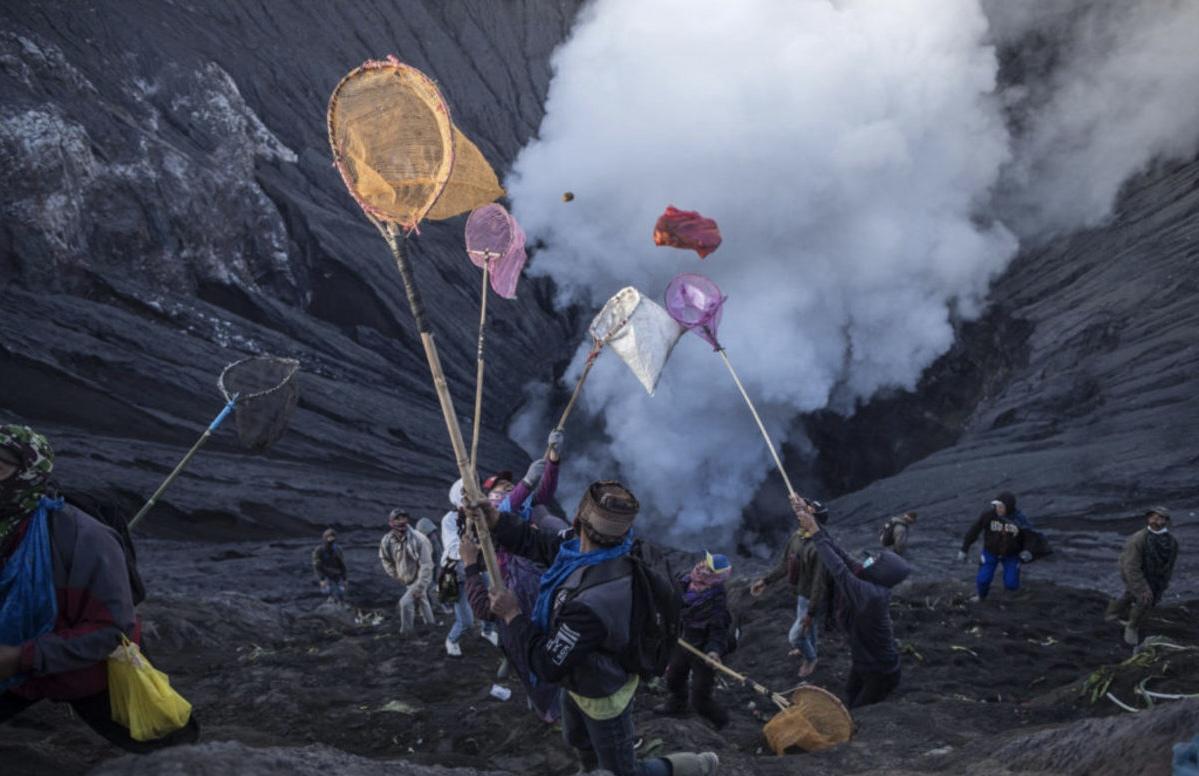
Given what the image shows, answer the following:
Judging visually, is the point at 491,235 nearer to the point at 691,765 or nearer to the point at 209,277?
the point at 691,765

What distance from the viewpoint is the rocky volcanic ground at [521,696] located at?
3250 millimetres

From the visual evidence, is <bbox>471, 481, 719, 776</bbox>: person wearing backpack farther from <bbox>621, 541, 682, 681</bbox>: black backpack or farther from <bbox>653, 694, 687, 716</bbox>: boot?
<bbox>653, 694, 687, 716</bbox>: boot

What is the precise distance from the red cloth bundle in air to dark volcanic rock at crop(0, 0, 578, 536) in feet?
26.0

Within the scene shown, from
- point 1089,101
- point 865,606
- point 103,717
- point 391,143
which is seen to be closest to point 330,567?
point 865,606

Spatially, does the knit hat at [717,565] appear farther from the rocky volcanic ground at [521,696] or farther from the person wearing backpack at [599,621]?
the person wearing backpack at [599,621]

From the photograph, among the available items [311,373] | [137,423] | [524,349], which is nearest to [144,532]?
[137,423]

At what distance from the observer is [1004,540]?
9289 mm

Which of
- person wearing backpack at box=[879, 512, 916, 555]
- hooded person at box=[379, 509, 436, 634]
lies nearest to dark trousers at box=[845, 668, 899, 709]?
person wearing backpack at box=[879, 512, 916, 555]

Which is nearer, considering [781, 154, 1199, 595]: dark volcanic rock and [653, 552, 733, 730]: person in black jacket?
[653, 552, 733, 730]: person in black jacket

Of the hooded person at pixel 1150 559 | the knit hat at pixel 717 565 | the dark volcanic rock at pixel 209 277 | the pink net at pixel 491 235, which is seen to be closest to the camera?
the knit hat at pixel 717 565

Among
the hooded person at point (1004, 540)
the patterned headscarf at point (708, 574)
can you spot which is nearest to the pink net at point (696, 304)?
the patterned headscarf at point (708, 574)

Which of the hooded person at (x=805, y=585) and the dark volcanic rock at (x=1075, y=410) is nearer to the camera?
the hooded person at (x=805, y=585)

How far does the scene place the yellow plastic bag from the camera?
266 cm

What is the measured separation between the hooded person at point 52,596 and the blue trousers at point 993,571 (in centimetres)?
870
